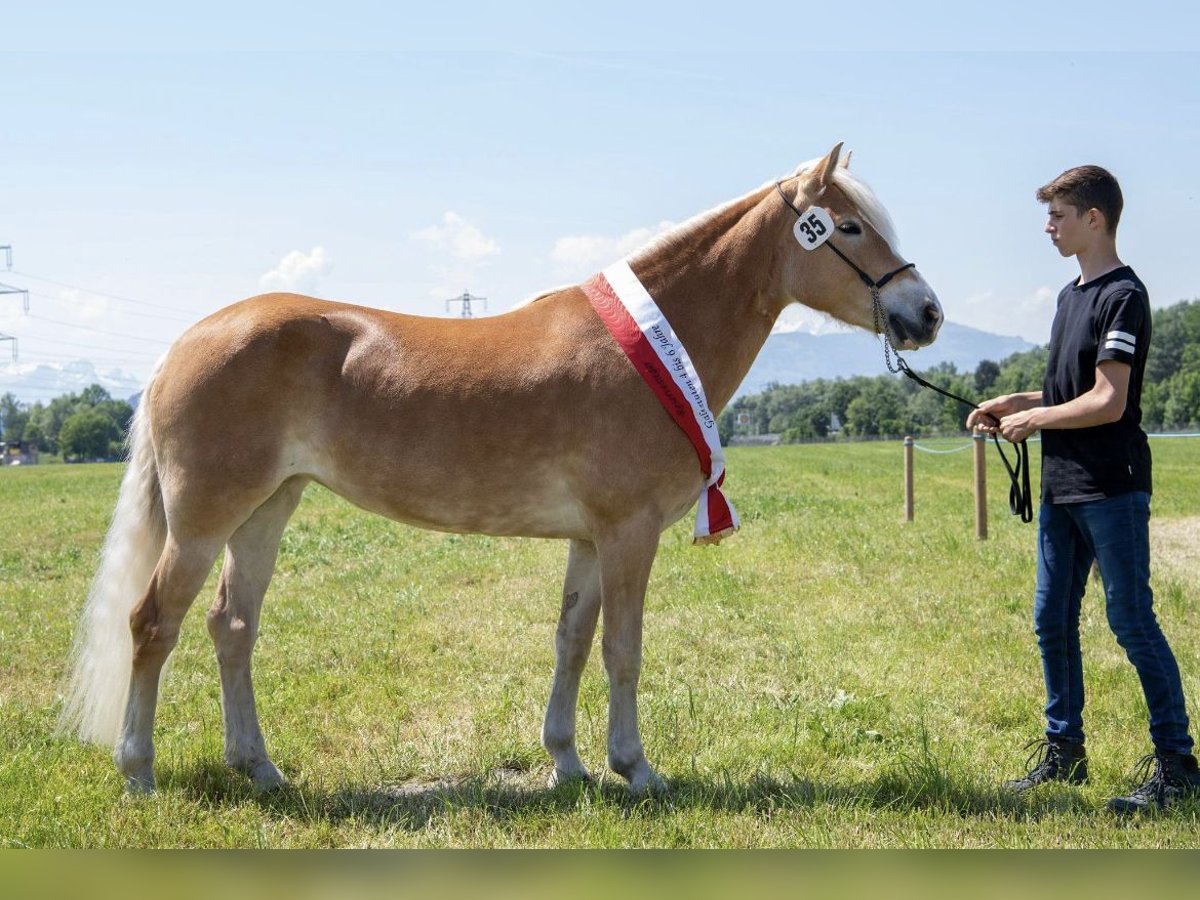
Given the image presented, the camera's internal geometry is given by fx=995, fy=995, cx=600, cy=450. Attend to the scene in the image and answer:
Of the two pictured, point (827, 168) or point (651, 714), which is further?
point (651, 714)

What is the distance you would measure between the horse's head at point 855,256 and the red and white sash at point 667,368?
2.70 ft

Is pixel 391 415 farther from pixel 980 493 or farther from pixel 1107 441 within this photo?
pixel 980 493

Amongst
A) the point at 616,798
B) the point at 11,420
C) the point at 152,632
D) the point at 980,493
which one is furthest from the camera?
the point at 11,420

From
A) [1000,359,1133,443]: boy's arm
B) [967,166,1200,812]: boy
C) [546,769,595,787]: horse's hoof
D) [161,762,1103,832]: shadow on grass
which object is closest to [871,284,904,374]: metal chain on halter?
[967,166,1200,812]: boy

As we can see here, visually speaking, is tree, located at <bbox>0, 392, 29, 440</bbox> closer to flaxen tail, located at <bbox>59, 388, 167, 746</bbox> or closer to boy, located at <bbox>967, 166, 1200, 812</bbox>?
flaxen tail, located at <bbox>59, 388, 167, 746</bbox>

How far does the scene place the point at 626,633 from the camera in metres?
4.80

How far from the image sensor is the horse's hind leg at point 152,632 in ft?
15.9

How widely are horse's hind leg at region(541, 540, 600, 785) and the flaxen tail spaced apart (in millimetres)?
2151

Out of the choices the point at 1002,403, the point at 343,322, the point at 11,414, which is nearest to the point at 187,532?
the point at 343,322

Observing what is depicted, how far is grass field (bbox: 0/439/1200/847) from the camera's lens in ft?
14.5

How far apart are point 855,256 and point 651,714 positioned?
9.63 feet

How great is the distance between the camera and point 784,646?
309 inches

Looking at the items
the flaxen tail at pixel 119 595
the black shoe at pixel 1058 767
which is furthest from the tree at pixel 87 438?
the black shoe at pixel 1058 767

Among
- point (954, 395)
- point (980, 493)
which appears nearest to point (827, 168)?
point (954, 395)
